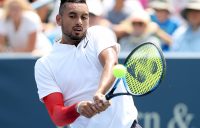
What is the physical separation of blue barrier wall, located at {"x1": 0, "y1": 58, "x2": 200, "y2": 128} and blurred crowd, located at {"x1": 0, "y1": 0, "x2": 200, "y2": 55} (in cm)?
38

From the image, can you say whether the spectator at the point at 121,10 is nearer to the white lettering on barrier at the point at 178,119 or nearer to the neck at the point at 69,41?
the white lettering on barrier at the point at 178,119

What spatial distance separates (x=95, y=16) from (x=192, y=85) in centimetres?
138

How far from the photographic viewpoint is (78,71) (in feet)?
14.6

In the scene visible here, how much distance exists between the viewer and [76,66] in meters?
4.47

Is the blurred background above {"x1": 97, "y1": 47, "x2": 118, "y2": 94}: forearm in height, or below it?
below

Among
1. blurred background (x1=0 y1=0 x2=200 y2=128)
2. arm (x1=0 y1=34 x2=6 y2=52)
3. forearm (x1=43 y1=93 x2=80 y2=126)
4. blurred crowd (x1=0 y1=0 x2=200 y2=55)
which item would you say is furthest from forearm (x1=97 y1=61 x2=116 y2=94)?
arm (x1=0 y1=34 x2=6 y2=52)

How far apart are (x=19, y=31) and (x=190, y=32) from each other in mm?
2093

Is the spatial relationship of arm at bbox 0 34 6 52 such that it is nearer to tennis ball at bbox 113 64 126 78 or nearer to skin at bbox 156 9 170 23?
skin at bbox 156 9 170 23

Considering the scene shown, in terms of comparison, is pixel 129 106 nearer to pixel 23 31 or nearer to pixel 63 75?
pixel 63 75

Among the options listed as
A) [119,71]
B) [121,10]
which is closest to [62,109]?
[119,71]

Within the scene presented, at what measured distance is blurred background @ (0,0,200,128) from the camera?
7.40 m

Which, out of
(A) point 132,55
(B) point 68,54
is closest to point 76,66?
(B) point 68,54

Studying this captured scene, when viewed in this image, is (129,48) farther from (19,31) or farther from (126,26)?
(19,31)

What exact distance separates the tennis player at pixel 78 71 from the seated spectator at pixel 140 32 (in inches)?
138
